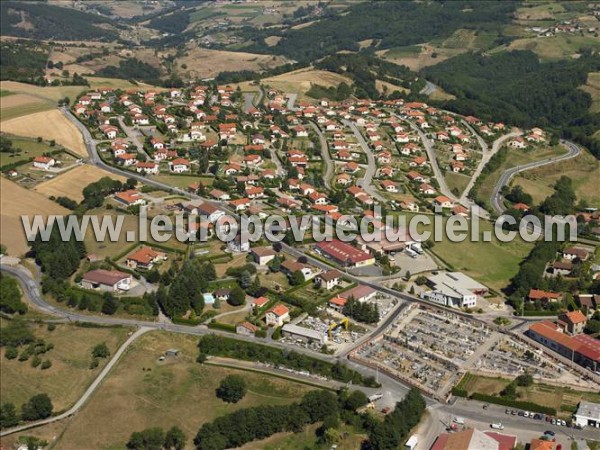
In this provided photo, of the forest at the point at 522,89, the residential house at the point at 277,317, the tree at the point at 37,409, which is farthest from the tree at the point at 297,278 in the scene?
the forest at the point at 522,89

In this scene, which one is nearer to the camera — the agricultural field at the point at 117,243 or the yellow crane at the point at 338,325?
the yellow crane at the point at 338,325

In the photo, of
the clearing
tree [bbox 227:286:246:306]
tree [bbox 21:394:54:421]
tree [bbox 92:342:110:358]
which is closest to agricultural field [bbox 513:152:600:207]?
tree [bbox 227:286:246:306]

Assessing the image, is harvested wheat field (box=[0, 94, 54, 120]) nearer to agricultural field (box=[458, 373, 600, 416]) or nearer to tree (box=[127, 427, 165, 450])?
tree (box=[127, 427, 165, 450])

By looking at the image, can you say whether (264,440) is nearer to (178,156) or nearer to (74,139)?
(178,156)

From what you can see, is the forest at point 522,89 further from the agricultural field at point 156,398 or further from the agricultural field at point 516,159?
the agricultural field at point 156,398

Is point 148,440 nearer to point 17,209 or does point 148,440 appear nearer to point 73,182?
point 17,209
